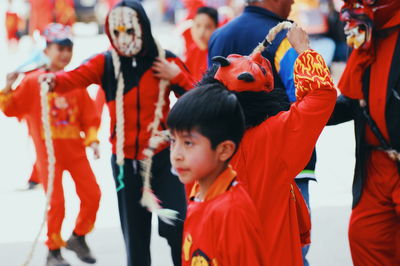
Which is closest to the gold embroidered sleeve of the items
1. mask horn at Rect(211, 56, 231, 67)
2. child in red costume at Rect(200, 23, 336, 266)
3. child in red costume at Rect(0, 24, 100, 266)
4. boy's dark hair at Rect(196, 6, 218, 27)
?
child in red costume at Rect(200, 23, 336, 266)

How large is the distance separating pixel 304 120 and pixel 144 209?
1764 mm

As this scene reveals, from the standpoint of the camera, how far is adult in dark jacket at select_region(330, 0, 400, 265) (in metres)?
3.52

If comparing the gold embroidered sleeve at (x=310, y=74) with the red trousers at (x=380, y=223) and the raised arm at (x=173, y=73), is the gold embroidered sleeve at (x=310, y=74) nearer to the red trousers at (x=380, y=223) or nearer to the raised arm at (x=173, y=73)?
the red trousers at (x=380, y=223)

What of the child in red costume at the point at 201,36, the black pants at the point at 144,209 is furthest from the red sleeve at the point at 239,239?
the child in red costume at the point at 201,36

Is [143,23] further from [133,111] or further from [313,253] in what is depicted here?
[313,253]

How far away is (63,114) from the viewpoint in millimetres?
4887

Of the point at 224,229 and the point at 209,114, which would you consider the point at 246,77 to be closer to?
the point at 209,114

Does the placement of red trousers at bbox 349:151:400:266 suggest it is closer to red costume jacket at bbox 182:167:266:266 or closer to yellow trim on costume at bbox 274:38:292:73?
yellow trim on costume at bbox 274:38:292:73

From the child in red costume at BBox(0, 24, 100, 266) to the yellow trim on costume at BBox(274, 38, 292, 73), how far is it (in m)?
1.98

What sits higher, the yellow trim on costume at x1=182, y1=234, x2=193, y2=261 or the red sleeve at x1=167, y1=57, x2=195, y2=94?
the red sleeve at x1=167, y1=57, x2=195, y2=94

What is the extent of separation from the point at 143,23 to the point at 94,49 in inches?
593

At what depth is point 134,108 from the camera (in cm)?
400

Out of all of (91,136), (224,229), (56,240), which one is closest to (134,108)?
(91,136)

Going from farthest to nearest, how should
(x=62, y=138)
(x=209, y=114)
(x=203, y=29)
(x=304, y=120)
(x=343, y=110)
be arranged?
(x=203, y=29), (x=62, y=138), (x=343, y=110), (x=304, y=120), (x=209, y=114)
